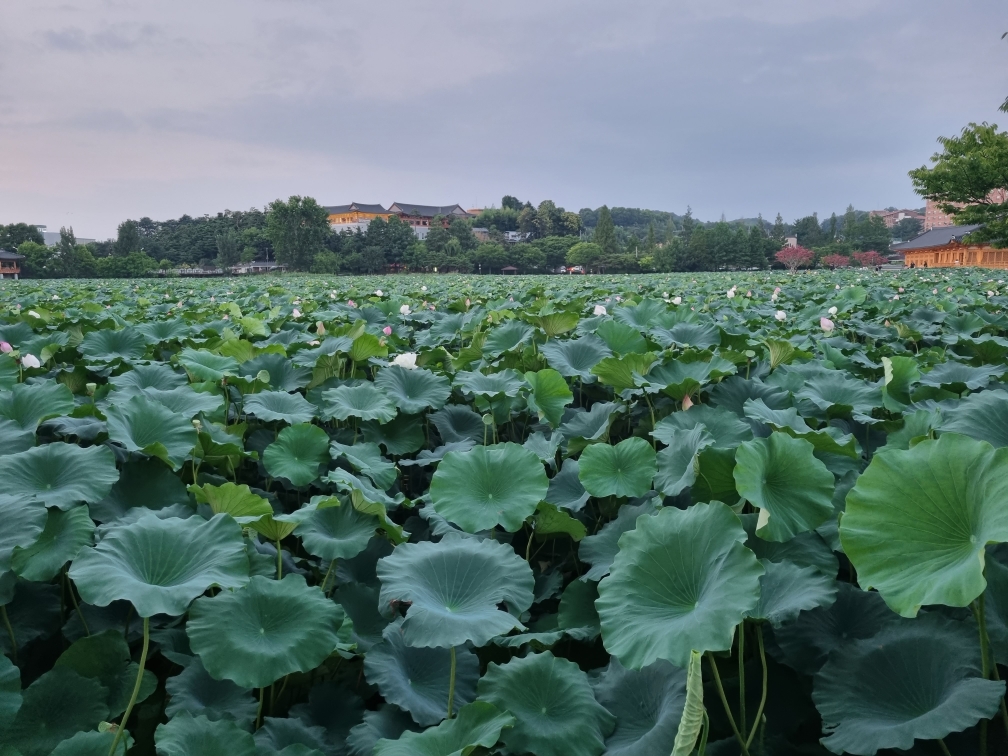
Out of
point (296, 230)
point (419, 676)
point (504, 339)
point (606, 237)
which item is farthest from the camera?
point (606, 237)

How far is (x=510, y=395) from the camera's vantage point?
1.62 metres

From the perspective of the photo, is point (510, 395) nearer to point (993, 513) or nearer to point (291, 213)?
point (993, 513)

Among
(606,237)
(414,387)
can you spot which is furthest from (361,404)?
(606,237)

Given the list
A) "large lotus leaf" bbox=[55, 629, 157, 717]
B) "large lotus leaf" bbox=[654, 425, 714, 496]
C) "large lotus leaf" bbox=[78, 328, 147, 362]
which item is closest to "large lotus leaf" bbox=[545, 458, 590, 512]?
"large lotus leaf" bbox=[654, 425, 714, 496]

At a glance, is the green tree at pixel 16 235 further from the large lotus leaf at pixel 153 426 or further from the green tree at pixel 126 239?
the large lotus leaf at pixel 153 426

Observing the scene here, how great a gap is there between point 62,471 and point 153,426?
0.71 feet

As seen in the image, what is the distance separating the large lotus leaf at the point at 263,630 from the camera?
2.47 feet

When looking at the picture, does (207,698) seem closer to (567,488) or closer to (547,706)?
(547,706)

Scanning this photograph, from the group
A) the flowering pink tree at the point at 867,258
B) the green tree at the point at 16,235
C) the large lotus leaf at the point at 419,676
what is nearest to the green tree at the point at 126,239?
the green tree at the point at 16,235

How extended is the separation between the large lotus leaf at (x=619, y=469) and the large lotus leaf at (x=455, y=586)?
243 millimetres

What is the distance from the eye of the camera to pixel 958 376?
162cm

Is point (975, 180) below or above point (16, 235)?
below

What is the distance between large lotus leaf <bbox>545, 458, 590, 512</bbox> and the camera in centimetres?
120

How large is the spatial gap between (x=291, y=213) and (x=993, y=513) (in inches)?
1991
